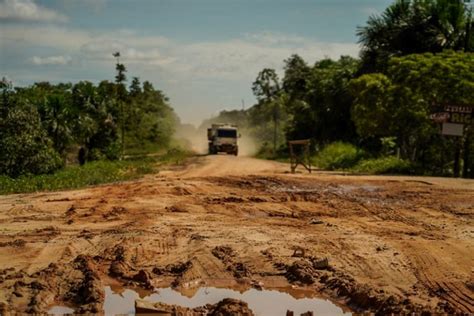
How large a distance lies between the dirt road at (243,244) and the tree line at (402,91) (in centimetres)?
736

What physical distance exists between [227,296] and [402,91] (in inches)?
826

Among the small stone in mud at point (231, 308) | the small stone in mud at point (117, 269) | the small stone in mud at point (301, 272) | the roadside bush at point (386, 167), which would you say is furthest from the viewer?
the roadside bush at point (386, 167)

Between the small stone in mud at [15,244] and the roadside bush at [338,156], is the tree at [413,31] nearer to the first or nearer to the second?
the roadside bush at [338,156]

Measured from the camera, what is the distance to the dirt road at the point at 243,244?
10.5 m

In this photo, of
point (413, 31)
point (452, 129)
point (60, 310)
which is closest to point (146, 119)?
point (413, 31)

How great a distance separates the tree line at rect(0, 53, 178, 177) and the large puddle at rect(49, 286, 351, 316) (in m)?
18.5

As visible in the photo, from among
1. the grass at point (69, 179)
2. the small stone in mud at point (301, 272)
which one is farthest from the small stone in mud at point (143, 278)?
the grass at point (69, 179)

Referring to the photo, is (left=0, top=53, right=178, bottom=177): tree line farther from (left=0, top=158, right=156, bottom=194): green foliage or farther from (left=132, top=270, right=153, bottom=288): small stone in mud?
(left=132, top=270, right=153, bottom=288): small stone in mud

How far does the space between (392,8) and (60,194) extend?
26259 millimetres

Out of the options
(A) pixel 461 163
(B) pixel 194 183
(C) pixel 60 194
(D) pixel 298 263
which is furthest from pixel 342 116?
(D) pixel 298 263

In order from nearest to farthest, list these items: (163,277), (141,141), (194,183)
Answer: (163,277), (194,183), (141,141)

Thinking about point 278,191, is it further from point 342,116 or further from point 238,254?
point 342,116

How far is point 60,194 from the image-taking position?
2167cm

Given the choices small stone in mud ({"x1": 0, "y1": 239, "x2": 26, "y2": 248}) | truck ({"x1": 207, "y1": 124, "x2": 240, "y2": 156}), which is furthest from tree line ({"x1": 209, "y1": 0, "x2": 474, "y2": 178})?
small stone in mud ({"x1": 0, "y1": 239, "x2": 26, "y2": 248})
